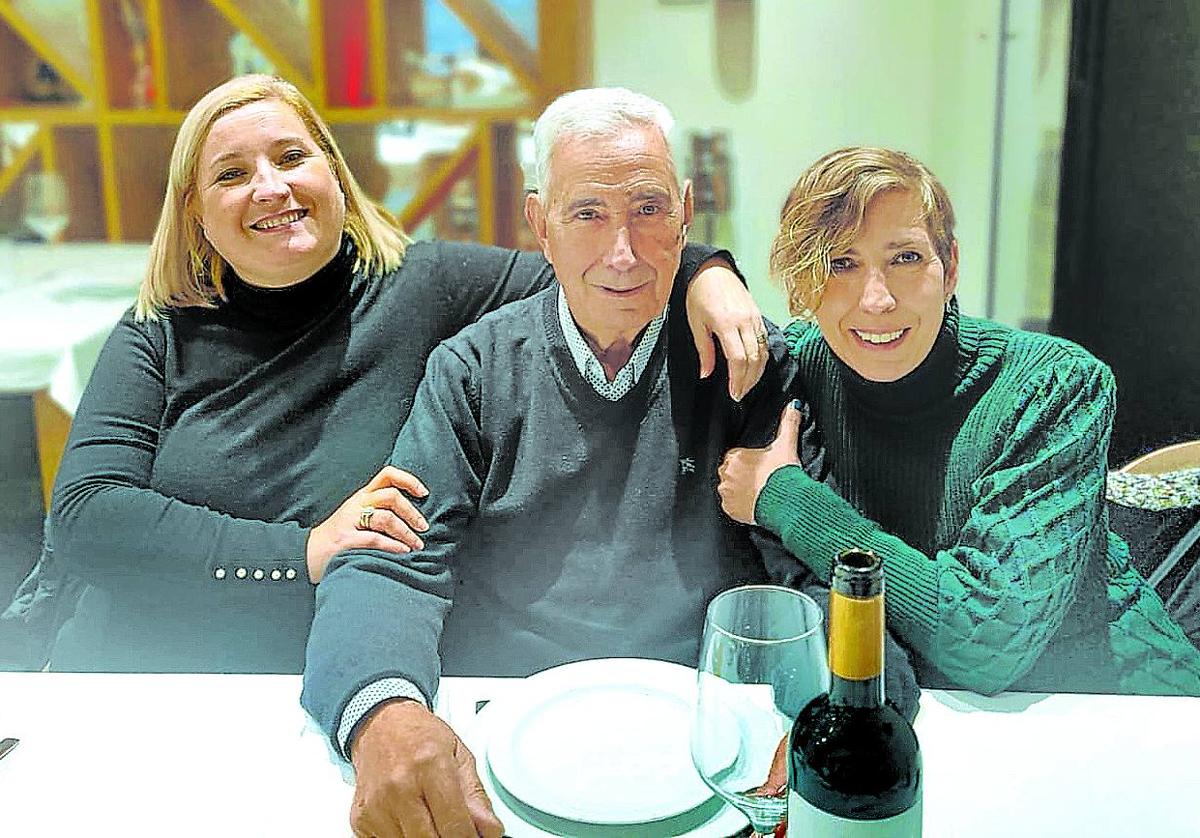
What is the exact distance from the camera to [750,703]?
1.15 meters

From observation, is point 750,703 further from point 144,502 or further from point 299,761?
point 144,502

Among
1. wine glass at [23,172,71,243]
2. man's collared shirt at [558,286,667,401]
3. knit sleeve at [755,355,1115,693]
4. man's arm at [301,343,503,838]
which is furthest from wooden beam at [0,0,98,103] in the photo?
knit sleeve at [755,355,1115,693]

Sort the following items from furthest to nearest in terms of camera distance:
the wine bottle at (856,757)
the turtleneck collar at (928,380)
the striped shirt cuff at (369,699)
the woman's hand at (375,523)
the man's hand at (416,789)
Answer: the woman's hand at (375,523), the turtleneck collar at (928,380), the striped shirt cuff at (369,699), the man's hand at (416,789), the wine bottle at (856,757)

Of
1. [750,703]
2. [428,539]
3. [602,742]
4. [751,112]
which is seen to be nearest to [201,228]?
[428,539]

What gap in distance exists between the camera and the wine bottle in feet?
3.39

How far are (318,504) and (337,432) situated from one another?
10 cm

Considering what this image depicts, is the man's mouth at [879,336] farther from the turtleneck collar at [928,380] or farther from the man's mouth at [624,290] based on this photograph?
the man's mouth at [624,290]

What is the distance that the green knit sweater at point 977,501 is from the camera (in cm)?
144

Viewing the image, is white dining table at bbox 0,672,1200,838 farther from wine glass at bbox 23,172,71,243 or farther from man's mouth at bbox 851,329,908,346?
wine glass at bbox 23,172,71,243

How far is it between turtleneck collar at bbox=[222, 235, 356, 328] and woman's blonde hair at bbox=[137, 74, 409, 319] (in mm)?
19

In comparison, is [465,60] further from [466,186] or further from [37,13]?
[37,13]

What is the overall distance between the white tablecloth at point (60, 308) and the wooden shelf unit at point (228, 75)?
44 millimetres

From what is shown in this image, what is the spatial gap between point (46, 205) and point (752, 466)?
102 cm

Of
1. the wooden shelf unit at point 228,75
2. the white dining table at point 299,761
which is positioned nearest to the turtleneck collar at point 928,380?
the white dining table at point 299,761
